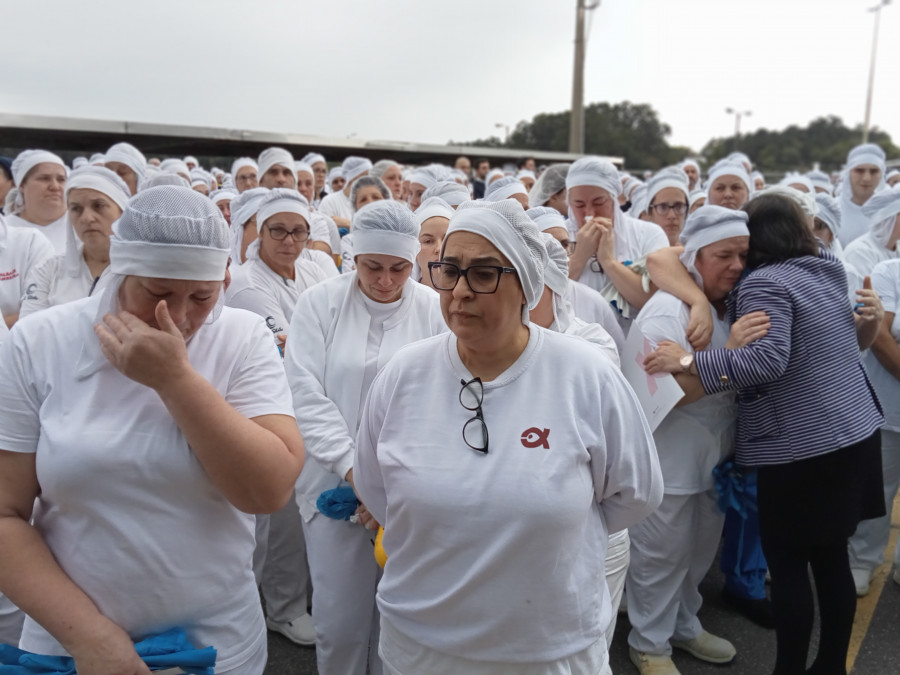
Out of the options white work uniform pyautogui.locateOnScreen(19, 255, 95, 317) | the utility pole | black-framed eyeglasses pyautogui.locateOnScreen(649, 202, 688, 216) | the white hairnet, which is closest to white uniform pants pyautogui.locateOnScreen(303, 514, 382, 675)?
white work uniform pyautogui.locateOnScreen(19, 255, 95, 317)

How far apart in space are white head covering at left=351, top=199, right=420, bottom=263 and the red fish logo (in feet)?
4.88

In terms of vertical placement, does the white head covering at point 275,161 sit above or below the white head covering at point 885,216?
above

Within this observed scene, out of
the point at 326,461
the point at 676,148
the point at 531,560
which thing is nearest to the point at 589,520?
the point at 531,560

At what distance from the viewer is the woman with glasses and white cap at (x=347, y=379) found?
9.50 feet

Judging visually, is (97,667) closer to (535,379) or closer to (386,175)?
(535,379)

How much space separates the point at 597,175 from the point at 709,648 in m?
2.91

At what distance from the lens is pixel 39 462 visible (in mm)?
1687

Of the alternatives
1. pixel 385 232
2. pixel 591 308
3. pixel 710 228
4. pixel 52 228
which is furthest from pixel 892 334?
pixel 52 228

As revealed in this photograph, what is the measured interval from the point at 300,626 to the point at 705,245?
9.73ft

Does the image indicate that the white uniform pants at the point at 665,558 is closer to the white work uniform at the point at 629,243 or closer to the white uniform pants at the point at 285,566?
the white work uniform at the point at 629,243

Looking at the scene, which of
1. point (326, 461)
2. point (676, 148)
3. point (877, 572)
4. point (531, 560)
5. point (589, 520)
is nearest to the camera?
point (531, 560)

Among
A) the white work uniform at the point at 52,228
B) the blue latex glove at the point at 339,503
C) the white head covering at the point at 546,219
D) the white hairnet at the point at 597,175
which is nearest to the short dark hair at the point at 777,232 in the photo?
the white head covering at the point at 546,219

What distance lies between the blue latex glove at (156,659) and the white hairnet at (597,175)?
3706mm

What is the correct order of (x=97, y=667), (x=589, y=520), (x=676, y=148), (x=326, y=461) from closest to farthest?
(x=97, y=667) → (x=589, y=520) → (x=326, y=461) → (x=676, y=148)
